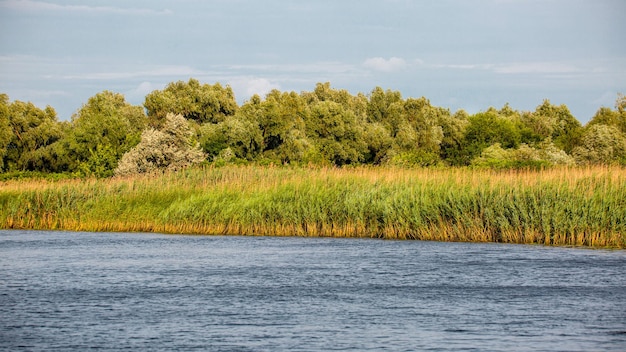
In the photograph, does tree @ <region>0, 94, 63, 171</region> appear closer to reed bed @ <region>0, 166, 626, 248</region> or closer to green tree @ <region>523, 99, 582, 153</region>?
reed bed @ <region>0, 166, 626, 248</region>

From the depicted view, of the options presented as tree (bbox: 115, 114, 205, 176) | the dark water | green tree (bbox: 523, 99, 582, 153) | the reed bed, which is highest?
green tree (bbox: 523, 99, 582, 153)

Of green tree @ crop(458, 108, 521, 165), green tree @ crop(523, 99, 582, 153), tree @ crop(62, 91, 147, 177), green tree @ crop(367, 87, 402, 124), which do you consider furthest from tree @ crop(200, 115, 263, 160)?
green tree @ crop(367, 87, 402, 124)

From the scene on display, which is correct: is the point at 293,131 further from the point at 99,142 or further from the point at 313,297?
the point at 313,297

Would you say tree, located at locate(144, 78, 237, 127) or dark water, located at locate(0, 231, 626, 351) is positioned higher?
tree, located at locate(144, 78, 237, 127)

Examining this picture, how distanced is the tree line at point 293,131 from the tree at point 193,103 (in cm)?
10

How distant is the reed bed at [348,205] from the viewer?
25.4m

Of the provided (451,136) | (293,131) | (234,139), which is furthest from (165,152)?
(451,136)

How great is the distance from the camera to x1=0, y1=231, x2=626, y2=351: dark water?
13.4 meters

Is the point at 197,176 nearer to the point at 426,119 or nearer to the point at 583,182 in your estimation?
the point at 583,182

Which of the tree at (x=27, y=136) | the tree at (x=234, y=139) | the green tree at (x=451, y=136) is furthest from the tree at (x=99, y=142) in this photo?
the green tree at (x=451, y=136)

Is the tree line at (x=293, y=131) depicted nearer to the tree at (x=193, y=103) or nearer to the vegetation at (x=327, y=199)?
the tree at (x=193, y=103)

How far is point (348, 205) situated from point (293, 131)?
2106 inches

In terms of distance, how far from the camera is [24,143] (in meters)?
83.4

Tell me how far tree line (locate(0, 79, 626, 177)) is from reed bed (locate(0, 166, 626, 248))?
78.6ft
